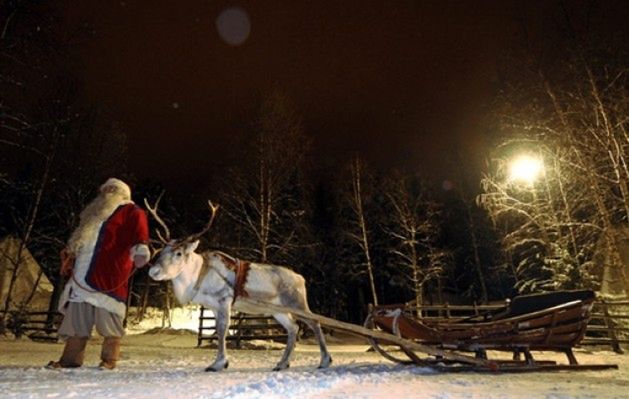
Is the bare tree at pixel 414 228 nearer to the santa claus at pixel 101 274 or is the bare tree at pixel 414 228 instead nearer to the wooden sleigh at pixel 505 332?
the wooden sleigh at pixel 505 332

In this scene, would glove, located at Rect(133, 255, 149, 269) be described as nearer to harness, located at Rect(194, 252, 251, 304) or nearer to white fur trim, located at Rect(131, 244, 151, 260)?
white fur trim, located at Rect(131, 244, 151, 260)

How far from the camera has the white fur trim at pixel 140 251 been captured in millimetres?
5516

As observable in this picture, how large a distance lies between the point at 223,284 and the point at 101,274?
4.76 ft

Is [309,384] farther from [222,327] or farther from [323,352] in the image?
[222,327]

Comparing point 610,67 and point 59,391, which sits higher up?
point 610,67

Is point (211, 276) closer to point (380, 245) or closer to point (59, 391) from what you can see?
point (59, 391)

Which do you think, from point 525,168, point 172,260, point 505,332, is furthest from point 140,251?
point 525,168

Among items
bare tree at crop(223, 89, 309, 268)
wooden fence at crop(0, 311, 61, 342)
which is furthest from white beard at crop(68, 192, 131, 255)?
wooden fence at crop(0, 311, 61, 342)

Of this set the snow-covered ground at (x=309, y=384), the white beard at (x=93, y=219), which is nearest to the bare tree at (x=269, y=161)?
the white beard at (x=93, y=219)

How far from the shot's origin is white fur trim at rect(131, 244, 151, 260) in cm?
552

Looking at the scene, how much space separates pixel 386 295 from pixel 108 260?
31.1m

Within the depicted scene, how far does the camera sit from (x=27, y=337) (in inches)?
665

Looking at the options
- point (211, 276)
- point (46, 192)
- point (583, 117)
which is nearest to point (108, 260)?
point (211, 276)

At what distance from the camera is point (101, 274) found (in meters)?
5.53
